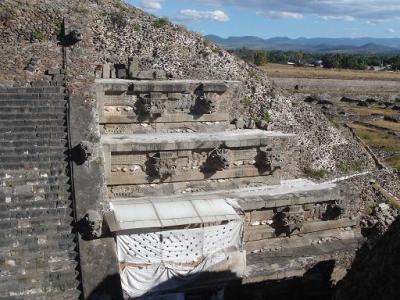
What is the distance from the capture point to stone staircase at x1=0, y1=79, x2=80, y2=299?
9.76m

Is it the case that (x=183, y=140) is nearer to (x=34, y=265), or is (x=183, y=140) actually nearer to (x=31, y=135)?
(x=31, y=135)

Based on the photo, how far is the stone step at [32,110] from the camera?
1225 cm

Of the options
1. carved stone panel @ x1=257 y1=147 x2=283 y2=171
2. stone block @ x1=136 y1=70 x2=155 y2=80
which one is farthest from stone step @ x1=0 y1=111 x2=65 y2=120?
carved stone panel @ x1=257 y1=147 x2=283 y2=171

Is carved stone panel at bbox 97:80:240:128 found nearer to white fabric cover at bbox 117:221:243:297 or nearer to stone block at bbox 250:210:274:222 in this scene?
stone block at bbox 250:210:274:222

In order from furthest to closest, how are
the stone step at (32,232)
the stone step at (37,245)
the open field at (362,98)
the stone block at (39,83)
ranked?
the open field at (362,98)
the stone block at (39,83)
the stone step at (32,232)
the stone step at (37,245)

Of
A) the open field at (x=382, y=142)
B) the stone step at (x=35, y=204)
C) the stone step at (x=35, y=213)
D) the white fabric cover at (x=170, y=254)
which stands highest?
the stone step at (x=35, y=204)

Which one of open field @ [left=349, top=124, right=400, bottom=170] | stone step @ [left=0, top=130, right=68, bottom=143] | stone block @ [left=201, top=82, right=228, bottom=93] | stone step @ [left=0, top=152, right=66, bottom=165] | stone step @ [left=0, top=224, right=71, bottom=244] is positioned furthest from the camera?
open field @ [left=349, top=124, right=400, bottom=170]

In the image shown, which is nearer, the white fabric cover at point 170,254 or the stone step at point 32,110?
the white fabric cover at point 170,254

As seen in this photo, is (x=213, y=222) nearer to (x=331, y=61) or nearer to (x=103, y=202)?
(x=103, y=202)

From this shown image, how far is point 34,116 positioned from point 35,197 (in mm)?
2387

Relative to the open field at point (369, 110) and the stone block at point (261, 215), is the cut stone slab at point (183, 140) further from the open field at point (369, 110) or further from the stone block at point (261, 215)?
the open field at point (369, 110)

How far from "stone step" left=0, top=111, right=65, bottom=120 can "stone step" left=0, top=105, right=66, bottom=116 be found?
0.06 meters

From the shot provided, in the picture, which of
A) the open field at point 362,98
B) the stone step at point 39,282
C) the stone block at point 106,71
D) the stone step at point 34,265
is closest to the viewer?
the stone step at point 39,282

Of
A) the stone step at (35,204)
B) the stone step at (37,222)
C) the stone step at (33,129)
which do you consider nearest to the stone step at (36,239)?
the stone step at (37,222)
